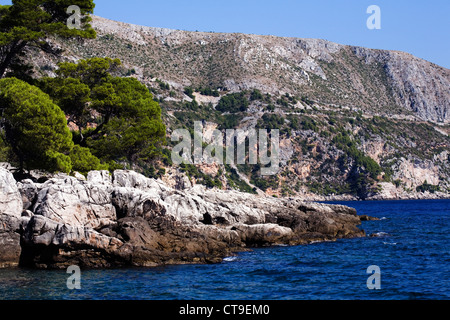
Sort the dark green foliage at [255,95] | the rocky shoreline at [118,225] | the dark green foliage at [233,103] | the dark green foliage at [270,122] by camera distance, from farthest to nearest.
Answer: the dark green foliage at [255,95] → the dark green foliage at [233,103] → the dark green foliage at [270,122] → the rocky shoreline at [118,225]

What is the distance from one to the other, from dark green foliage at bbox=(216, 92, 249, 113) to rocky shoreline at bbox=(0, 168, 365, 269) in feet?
392

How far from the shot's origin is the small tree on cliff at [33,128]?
38.1 m

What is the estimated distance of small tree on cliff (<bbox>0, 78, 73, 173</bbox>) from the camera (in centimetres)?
3806

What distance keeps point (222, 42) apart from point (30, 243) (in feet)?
504

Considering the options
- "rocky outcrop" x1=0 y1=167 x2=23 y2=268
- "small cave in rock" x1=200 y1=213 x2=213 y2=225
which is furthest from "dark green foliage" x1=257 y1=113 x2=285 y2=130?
"rocky outcrop" x1=0 y1=167 x2=23 y2=268

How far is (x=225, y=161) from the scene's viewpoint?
142250 mm

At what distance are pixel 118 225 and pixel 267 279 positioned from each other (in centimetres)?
936

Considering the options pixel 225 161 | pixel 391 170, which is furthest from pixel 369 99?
pixel 225 161

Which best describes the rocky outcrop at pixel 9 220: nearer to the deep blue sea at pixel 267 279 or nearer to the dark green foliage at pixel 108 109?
the deep blue sea at pixel 267 279

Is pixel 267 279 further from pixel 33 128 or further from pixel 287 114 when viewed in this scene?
pixel 287 114

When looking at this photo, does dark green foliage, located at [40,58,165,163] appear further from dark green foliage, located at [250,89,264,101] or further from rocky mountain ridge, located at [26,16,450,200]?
dark green foliage, located at [250,89,264,101]

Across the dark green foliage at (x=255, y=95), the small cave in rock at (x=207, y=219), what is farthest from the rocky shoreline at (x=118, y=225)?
the dark green foliage at (x=255, y=95)

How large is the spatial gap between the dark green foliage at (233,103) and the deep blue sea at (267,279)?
126 metres
